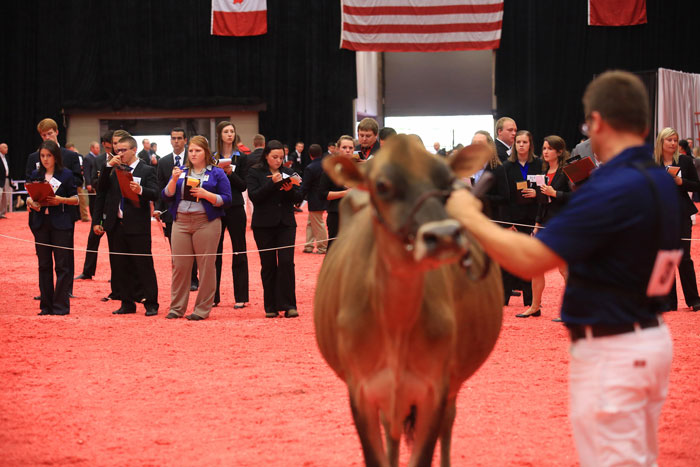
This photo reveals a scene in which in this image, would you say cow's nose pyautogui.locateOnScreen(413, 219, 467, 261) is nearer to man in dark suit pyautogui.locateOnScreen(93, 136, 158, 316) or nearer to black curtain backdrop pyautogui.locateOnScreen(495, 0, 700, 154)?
man in dark suit pyautogui.locateOnScreen(93, 136, 158, 316)

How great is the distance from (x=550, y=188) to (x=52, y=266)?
238 inches

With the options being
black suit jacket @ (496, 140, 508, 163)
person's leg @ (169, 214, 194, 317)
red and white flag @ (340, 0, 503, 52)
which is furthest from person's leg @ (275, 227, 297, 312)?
red and white flag @ (340, 0, 503, 52)

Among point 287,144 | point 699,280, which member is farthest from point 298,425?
point 287,144

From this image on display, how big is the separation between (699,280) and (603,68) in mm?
16932

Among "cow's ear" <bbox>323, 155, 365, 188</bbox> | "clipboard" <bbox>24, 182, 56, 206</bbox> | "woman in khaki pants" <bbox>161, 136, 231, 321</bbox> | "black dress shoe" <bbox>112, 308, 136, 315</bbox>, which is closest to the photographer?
"cow's ear" <bbox>323, 155, 365, 188</bbox>

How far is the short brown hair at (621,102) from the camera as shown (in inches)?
107

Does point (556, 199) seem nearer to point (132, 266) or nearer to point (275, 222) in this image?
point (275, 222)

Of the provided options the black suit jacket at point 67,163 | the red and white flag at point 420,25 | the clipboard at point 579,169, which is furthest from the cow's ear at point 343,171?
→ the red and white flag at point 420,25

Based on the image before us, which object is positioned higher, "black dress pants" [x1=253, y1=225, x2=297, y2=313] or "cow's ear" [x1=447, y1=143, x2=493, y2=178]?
"cow's ear" [x1=447, y1=143, x2=493, y2=178]

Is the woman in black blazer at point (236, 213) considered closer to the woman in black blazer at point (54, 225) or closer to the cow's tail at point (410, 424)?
the woman in black blazer at point (54, 225)

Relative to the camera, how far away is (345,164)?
3020mm

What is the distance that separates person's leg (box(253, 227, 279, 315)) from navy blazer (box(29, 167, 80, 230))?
2.30 m

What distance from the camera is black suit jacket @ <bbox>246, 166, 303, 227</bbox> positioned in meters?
9.41

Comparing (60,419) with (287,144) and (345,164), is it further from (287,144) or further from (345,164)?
(287,144)
